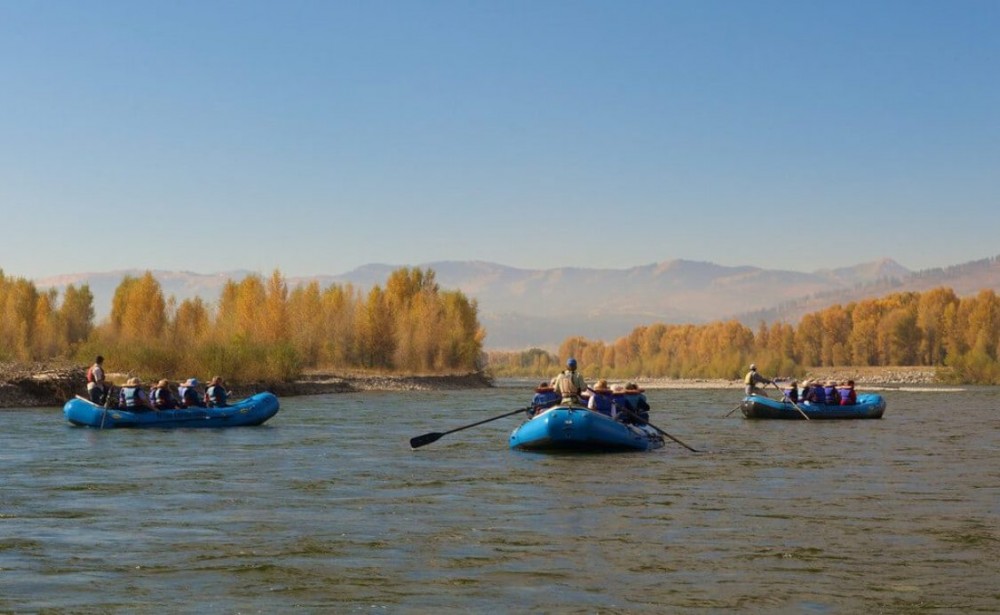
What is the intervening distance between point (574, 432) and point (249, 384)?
51.7 meters

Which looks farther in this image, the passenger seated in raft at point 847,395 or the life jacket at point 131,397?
the passenger seated in raft at point 847,395

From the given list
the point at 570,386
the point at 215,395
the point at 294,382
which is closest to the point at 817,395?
the point at 570,386

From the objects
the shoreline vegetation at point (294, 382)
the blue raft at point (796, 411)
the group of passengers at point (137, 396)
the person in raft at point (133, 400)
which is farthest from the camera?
the shoreline vegetation at point (294, 382)

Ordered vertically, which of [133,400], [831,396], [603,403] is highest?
[831,396]

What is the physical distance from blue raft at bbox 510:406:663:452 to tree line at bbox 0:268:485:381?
46487 mm

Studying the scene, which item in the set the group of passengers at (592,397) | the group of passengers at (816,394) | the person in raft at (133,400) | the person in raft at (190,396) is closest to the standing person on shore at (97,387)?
the person in raft at (133,400)

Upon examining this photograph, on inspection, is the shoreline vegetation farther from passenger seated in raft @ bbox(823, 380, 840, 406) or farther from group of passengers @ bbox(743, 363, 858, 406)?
passenger seated in raft @ bbox(823, 380, 840, 406)

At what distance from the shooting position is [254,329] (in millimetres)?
100438

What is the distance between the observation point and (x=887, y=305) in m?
200

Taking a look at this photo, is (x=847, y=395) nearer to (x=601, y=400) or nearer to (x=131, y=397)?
(x=601, y=400)

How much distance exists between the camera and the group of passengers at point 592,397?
96.7ft

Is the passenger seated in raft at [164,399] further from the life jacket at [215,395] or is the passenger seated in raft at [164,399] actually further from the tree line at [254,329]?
the tree line at [254,329]

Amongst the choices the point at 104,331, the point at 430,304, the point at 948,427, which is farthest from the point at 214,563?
the point at 430,304

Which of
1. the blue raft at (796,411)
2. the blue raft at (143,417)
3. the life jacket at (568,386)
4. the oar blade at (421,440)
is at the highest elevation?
the life jacket at (568,386)
